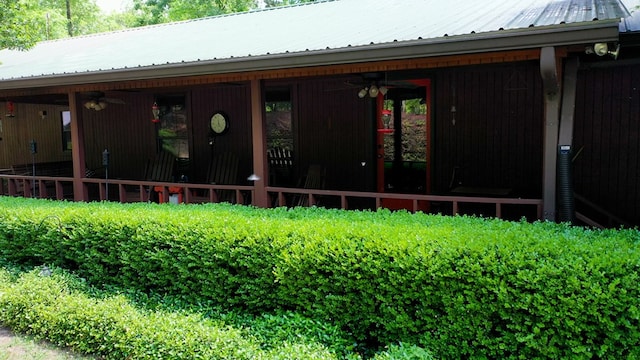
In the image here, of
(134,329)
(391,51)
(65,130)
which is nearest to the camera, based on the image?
(134,329)

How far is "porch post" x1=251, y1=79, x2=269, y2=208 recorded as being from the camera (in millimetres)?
6406

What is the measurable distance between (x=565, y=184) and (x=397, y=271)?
1.92 m

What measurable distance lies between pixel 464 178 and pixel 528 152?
0.96m

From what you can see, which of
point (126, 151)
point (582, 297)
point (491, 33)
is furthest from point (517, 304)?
point (126, 151)

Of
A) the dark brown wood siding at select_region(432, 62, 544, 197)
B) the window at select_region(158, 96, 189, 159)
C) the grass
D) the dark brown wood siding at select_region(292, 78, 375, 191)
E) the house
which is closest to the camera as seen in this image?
the grass

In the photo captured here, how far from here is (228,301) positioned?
468 cm

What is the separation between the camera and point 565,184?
4.68 meters

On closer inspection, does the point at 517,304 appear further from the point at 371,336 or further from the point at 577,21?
the point at 577,21

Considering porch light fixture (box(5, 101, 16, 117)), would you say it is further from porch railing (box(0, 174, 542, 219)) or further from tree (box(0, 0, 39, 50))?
tree (box(0, 0, 39, 50))

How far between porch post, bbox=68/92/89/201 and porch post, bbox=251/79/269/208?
10.2ft

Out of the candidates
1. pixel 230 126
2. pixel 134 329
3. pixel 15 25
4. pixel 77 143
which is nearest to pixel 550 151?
pixel 134 329

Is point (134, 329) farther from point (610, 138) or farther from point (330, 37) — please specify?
point (610, 138)

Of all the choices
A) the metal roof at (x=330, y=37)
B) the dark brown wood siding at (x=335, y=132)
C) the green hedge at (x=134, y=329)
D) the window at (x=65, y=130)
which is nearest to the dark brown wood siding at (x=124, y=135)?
the window at (x=65, y=130)

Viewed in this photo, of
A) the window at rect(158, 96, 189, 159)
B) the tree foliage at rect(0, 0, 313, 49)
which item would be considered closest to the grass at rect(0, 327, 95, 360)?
the window at rect(158, 96, 189, 159)
